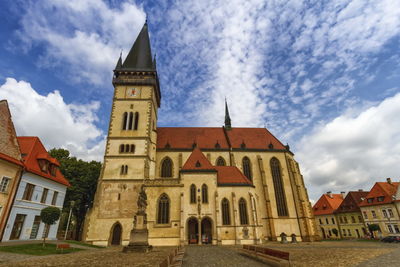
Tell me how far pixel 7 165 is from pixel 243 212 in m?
23.4

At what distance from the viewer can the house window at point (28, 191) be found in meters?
18.3

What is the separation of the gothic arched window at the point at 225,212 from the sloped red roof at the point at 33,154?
18618 mm

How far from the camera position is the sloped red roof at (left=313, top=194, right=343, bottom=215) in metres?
47.9

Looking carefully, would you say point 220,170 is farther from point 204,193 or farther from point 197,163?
point 204,193

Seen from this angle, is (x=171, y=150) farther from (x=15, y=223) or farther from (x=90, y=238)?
(x=15, y=223)

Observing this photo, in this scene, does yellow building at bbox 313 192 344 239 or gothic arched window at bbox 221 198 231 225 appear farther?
yellow building at bbox 313 192 344 239

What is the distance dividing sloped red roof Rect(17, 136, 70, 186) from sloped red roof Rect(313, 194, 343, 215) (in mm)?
52430

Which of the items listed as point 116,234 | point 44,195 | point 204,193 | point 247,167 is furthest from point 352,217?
point 44,195

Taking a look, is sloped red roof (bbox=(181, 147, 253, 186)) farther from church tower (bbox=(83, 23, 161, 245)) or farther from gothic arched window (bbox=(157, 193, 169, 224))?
church tower (bbox=(83, 23, 161, 245))

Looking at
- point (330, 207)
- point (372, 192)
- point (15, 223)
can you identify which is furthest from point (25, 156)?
point (330, 207)

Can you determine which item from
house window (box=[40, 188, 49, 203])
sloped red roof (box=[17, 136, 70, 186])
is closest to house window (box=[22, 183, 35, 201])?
sloped red roof (box=[17, 136, 70, 186])

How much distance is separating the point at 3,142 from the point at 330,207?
190ft

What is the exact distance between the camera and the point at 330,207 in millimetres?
47938

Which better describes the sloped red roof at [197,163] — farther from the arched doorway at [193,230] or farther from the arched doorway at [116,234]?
the arched doorway at [116,234]
